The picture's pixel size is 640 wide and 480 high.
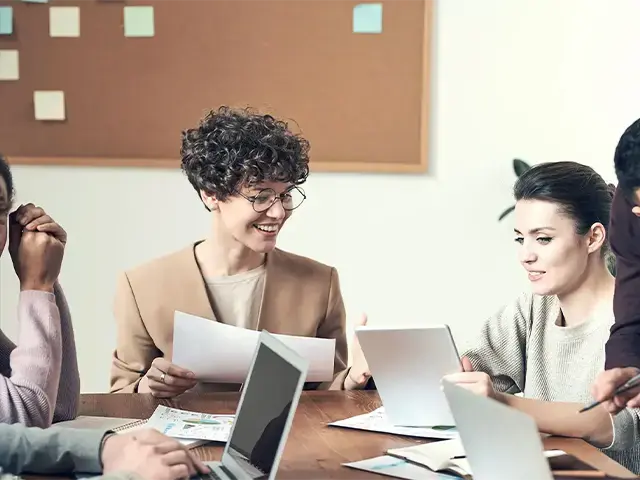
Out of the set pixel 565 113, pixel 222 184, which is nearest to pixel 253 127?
pixel 222 184

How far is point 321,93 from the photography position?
124 inches

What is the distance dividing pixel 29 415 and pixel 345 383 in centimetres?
77

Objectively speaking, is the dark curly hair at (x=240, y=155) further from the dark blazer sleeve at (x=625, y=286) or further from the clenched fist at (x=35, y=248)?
the dark blazer sleeve at (x=625, y=286)

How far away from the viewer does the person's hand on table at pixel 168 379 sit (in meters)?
1.99

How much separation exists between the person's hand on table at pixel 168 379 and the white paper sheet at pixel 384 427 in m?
0.38

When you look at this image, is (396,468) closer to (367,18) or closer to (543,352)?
(543,352)

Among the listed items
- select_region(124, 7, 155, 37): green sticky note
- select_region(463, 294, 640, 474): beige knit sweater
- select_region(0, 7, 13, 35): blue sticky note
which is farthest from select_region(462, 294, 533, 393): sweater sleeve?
select_region(0, 7, 13, 35): blue sticky note

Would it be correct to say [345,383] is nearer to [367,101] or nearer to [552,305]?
[552,305]

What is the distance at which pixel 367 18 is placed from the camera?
123 inches

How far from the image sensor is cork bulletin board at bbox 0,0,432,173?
10.3ft

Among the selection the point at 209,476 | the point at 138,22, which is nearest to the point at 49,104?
the point at 138,22

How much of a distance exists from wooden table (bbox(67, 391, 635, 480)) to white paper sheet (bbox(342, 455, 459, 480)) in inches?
0.9

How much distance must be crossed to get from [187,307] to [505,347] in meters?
0.75

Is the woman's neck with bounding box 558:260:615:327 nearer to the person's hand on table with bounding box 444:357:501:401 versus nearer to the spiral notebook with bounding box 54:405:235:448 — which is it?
the person's hand on table with bounding box 444:357:501:401
